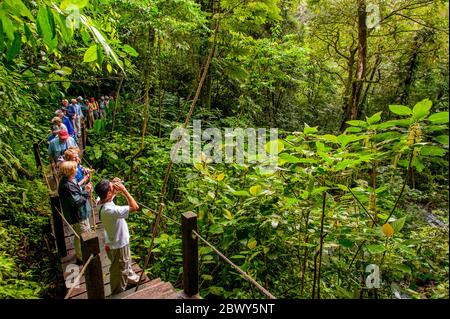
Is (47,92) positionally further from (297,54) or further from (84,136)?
(297,54)

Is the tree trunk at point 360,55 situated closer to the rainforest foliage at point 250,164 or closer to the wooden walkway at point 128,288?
the rainforest foliage at point 250,164

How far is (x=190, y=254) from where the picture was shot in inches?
133

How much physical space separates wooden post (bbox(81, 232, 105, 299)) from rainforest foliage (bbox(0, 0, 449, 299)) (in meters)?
1.39

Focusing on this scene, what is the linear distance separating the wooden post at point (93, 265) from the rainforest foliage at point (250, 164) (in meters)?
1.39

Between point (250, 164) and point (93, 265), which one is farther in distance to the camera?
point (250, 164)

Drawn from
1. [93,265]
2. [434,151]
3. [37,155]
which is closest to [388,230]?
[434,151]

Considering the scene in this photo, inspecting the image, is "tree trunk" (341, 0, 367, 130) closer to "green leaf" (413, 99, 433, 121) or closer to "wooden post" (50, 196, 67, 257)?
"green leaf" (413, 99, 433, 121)

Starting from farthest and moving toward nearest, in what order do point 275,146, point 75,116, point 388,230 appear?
point 75,116, point 275,146, point 388,230

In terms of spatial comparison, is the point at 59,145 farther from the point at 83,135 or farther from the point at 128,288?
the point at 83,135

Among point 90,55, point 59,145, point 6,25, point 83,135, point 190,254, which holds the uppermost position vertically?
point 6,25

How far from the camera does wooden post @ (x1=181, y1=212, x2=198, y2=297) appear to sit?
3.29 m

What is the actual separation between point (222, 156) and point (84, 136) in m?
6.93

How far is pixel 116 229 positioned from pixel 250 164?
2.03 m

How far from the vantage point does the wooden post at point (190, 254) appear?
3295 millimetres
